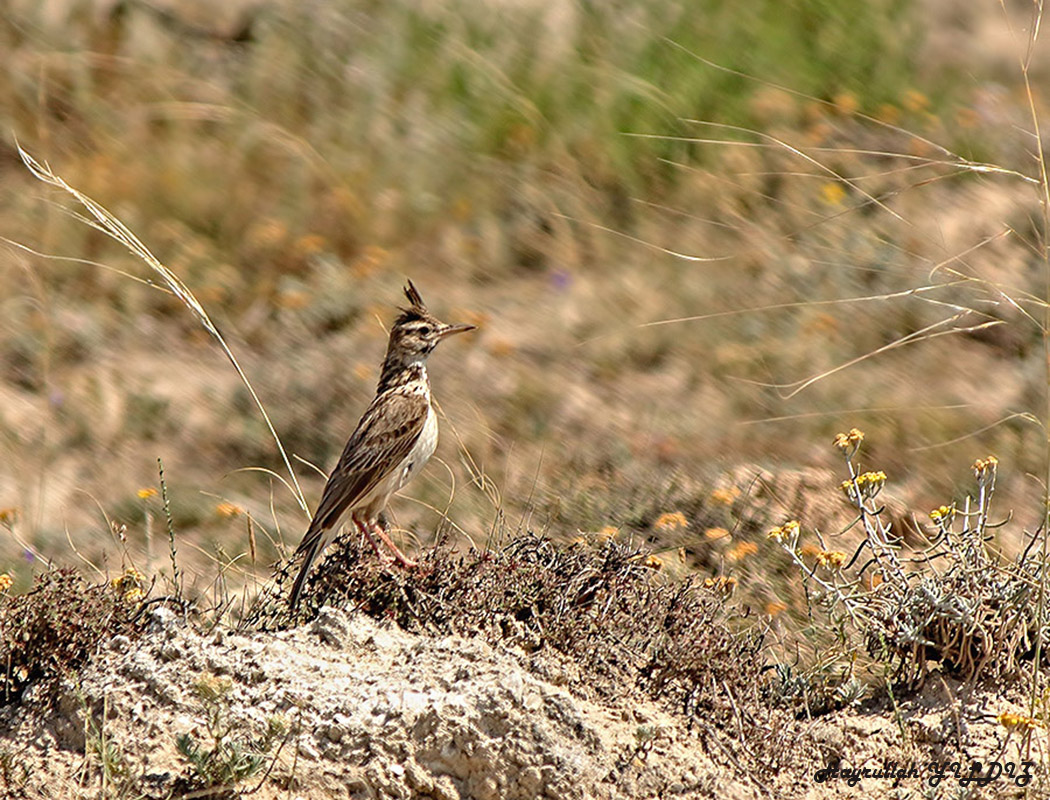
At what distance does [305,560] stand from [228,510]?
148 centimetres

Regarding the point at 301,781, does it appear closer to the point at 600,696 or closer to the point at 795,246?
the point at 600,696

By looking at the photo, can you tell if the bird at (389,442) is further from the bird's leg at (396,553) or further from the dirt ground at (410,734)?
the dirt ground at (410,734)

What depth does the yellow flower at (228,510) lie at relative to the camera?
6566mm

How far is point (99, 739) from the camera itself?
13.6 feet

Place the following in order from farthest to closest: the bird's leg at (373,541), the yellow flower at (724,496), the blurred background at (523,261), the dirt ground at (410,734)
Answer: the blurred background at (523,261) → the yellow flower at (724,496) → the bird's leg at (373,541) → the dirt ground at (410,734)

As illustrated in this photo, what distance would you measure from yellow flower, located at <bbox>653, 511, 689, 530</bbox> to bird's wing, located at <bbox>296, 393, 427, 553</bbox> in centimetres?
114

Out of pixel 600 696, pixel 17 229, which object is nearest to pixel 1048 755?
pixel 600 696

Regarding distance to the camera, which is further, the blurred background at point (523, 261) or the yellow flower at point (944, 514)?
the blurred background at point (523, 261)

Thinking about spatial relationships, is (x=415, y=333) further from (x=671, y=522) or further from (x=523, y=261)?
(x=523, y=261)

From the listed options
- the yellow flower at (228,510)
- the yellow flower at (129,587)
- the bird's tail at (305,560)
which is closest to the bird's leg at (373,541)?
the bird's tail at (305,560)

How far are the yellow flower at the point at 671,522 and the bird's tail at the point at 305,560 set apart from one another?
159 cm

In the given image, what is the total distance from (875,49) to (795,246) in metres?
2.40

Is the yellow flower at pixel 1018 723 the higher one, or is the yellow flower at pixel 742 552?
the yellow flower at pixel 1018 723

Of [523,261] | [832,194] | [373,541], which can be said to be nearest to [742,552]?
[373,541]
